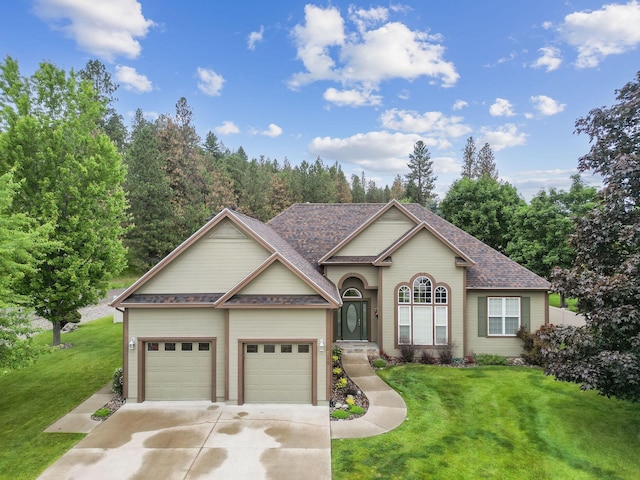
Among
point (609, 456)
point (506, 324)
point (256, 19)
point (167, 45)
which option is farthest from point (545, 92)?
point (167, 45)

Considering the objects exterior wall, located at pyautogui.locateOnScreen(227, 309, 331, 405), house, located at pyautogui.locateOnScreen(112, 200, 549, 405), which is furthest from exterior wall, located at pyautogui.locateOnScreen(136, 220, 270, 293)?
exterior wall, located at pyautogui.locateOnScreen(227, 309, 331, 405)

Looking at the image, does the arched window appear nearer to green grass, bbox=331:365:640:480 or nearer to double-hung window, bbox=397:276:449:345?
double-hung window, bbox=397:276:449:345

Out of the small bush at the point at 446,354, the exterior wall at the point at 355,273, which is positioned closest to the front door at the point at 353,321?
the exterior wall at the point at 355,273

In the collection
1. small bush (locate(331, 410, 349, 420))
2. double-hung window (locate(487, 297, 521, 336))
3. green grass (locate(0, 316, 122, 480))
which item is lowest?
green grass (locate(0, 316, 122, 480))

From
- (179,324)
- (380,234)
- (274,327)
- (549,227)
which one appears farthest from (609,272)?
(549,227)

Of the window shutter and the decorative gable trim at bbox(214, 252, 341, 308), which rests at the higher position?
the decorative gable trim at bbox(214, 252, 341, 308)

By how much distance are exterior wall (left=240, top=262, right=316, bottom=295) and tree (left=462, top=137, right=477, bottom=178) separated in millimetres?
57173

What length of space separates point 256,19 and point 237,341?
19.0 metres

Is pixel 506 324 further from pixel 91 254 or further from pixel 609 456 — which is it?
pixel 91 254

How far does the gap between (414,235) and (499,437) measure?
825 cm

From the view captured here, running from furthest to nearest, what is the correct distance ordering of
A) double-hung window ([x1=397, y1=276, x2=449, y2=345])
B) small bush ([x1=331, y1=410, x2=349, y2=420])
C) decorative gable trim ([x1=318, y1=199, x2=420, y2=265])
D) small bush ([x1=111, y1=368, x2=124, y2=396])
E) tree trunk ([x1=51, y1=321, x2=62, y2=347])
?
1. tree trunk ([x1=51, y1=321, x2=62, y2=347])
2. decorative gable trim ([x1=318, y1=199, x2=420, y2=265])
3. double-hung window ([x1=397, y1=276, x2=449, y2=345])
4. small bush ([x1=111, y1=368, x2=124, y2=396])
5. small bush ([x1=331, y1=410, x2=349, y2=420])

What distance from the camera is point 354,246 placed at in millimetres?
17188

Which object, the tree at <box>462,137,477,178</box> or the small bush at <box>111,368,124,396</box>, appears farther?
the tree at <box>462,137,477,178</box>

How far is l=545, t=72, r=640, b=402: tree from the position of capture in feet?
27.4
